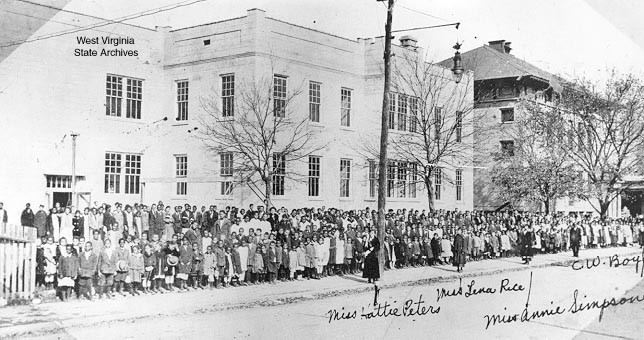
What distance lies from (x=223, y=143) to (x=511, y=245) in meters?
12.1

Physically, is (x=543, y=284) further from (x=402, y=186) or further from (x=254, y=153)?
(x=402, y=186)

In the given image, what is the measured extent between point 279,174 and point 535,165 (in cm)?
1874

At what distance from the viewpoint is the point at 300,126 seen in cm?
2383

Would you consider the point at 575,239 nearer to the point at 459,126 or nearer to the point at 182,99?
the point at 459,126

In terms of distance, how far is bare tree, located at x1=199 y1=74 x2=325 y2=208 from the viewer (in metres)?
21.6

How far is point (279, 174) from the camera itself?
22656 mm

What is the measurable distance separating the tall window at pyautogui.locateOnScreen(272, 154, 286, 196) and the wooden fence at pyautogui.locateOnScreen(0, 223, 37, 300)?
11.2 m

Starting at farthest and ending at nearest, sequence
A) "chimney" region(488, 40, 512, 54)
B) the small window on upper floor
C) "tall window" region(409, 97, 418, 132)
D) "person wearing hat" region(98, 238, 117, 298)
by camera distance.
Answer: "chimney" region(488, 40, 512, 54)
the small window on upper floor
"tall window" region(409, 97, 418, 132)
"person wearing hat" region(98, 238, 117, 298)

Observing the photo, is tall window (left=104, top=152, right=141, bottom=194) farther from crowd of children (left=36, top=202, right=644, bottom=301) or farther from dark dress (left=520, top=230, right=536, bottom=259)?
dark dress (left=520, top=230, right=536, bottom=259)

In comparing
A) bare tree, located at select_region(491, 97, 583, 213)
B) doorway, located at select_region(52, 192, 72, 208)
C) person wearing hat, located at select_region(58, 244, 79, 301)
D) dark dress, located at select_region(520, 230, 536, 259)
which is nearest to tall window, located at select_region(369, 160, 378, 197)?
dark dress, located at select_region(520, 230, 536, 259)

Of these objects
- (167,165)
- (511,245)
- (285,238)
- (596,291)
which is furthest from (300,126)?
(596,291)

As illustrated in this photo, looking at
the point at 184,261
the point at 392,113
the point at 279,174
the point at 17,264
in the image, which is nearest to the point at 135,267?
the point at 184,261

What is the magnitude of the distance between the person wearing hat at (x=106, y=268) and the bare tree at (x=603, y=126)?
29.2 m

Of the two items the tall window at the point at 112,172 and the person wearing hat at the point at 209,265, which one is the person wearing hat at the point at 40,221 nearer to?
the person wearing hat at the point at 209,265
